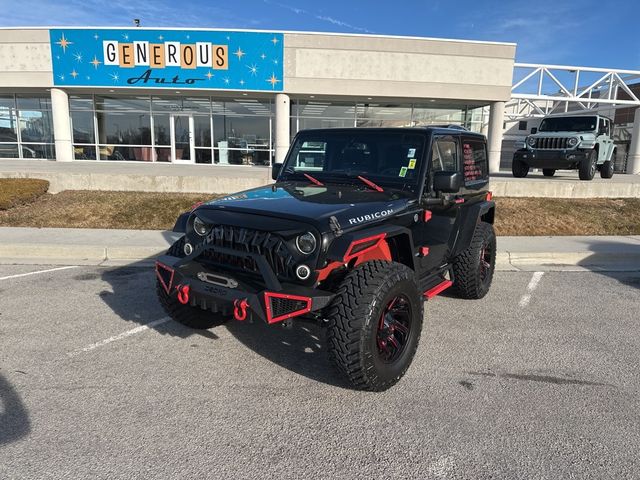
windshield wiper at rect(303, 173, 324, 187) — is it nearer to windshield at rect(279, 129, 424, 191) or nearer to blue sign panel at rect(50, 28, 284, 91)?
windshield at rect(279, 129, 424, 191)

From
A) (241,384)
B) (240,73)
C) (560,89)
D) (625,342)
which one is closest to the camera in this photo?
(241,384)

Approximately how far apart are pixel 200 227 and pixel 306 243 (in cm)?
102

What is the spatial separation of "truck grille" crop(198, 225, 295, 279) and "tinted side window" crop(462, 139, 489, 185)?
2.70 metres

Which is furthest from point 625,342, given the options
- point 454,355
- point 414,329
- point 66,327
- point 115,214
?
point 115,214

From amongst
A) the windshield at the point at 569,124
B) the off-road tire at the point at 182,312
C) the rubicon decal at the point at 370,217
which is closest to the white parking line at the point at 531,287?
the rubicon decal at the point at 370,217

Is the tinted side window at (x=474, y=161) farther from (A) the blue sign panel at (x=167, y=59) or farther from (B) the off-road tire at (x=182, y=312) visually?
(A) the blue sign panel at (x=167, y=59)

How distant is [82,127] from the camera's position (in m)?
22.2

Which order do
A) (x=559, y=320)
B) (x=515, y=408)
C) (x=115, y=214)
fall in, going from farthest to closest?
(x=115, y=214), (x=559, y=320), (x=515, y=408)

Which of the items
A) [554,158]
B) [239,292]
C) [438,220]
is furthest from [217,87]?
[239,292]

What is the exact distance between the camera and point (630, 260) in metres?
7.91

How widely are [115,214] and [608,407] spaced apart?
9.37 meters

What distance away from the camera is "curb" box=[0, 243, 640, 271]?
7.16 m

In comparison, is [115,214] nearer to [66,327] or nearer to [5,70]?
[66,327]

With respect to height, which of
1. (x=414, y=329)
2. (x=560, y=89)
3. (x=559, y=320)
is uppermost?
(x=560, y=89)
